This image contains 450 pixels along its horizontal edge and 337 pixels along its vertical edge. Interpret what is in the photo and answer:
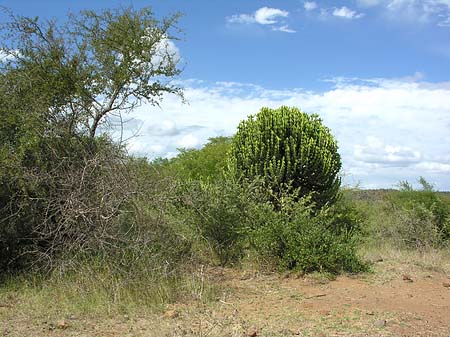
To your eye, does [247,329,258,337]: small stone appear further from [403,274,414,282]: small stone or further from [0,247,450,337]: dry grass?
[403,274,414,282]: small stone

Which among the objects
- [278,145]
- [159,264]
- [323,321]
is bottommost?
[323,321]

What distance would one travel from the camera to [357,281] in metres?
9.66

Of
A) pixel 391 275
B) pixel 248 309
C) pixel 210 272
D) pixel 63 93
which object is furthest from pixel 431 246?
pixel 63 93

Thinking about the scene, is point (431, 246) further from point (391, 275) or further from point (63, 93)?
point (63, 93)

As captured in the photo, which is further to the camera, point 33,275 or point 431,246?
point 431,246

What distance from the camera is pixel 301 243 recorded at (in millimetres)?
10055

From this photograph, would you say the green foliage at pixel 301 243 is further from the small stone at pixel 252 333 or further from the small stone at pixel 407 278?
the small stone at pixel 252 333

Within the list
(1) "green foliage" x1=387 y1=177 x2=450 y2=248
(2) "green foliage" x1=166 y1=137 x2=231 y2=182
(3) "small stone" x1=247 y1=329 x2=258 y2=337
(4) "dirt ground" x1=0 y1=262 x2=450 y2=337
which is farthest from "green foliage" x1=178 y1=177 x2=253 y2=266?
(2) "green foliage" x1=166 y1=137 x2=231 y2=182

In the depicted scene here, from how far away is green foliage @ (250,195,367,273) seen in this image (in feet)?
32.8

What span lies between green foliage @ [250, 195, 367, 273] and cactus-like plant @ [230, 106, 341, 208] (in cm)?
164

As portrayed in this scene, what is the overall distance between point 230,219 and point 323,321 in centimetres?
425

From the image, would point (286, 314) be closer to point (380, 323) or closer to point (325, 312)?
point (325, 312)

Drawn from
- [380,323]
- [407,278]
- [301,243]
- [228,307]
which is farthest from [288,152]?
[380,323]

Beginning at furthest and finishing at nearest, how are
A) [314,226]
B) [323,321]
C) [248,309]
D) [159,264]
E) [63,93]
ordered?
[314,226] → [63,93] → [159,264] → [248,309] → [323,321]
